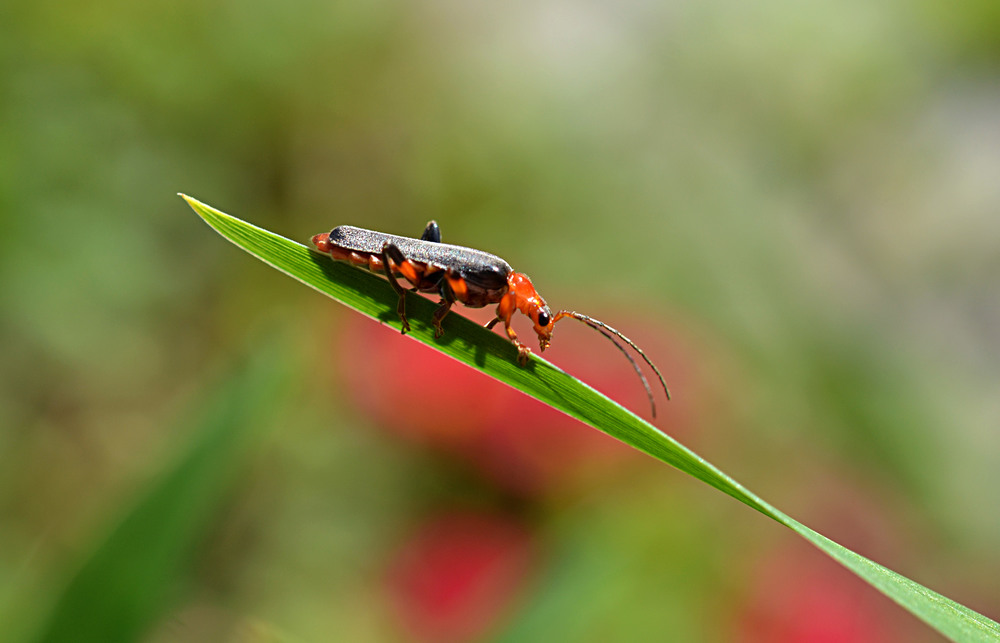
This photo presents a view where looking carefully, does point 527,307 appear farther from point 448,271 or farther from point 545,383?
point 545,383

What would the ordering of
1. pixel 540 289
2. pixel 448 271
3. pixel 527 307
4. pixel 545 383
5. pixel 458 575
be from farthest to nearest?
pixel 540 289
pixel 458 575
pixel 527 307
pixel 448 271
pixel 545 383

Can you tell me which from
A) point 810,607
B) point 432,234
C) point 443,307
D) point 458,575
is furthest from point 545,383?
point 810,607

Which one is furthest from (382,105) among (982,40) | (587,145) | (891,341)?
(982,40)

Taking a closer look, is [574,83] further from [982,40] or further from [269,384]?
[269,384]

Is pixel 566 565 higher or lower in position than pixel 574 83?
lower

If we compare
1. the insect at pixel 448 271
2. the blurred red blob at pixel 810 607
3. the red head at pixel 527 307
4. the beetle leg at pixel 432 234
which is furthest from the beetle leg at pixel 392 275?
the blurred red blob at pixel 810 607

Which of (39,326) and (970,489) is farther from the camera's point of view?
(970,489)
